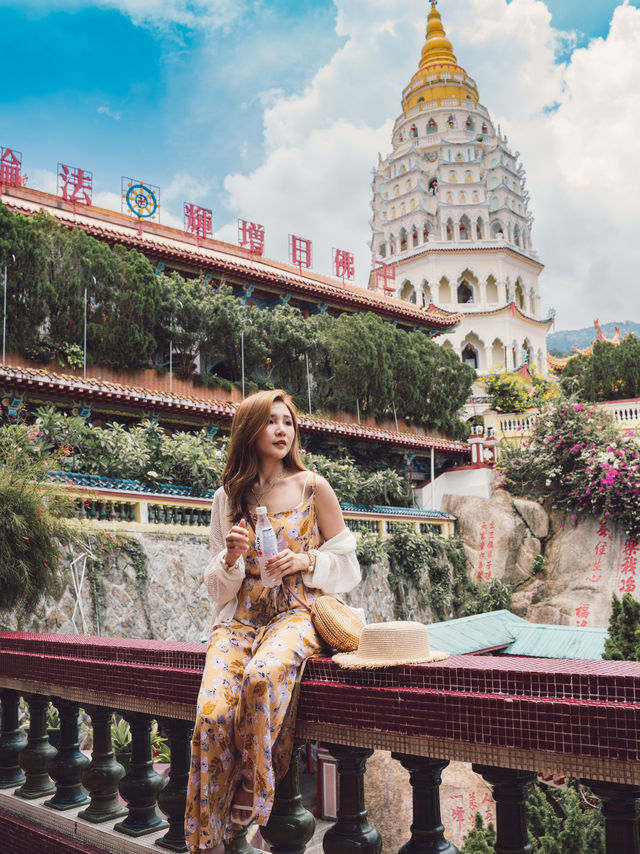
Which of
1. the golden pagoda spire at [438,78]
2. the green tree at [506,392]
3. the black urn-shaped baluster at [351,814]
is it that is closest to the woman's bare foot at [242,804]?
the black urn-shaped baluster at [351,814]

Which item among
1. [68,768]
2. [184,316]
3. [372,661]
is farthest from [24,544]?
[184,316]

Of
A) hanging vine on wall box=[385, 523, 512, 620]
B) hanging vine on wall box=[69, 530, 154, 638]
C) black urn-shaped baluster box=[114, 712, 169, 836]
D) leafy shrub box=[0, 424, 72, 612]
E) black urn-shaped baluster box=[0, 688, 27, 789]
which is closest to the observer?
black urn-shaped baluster box=[114, 712, 169, 836]

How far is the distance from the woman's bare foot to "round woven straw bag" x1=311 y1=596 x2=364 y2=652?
1.71 feet

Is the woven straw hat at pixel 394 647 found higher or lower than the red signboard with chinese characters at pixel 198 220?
lower

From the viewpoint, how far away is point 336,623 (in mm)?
2572

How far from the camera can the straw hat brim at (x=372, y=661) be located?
2141mm

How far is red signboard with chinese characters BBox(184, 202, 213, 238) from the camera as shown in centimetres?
2453

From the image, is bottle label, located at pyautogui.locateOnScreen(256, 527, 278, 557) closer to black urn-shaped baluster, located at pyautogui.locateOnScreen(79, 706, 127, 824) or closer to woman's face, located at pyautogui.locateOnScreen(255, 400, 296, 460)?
woman's face, located at pyautogui.locateOnScreen(255, 400, 296, 460)

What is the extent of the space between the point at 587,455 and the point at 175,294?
11937mm

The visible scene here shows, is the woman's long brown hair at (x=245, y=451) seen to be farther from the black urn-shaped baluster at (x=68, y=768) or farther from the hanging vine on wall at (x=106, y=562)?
the hanging vine on wall at (x=106, y=562)

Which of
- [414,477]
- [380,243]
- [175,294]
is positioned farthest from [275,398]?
[380,243]

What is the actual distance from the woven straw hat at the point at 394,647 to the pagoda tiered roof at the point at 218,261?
59.8 feet

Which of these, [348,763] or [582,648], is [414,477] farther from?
[348,763]

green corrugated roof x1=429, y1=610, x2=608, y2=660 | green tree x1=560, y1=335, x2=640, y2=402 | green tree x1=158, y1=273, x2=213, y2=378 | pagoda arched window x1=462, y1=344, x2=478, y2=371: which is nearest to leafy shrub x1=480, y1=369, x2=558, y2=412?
green tree x1=560, y1=335, x2=640, y2=402
